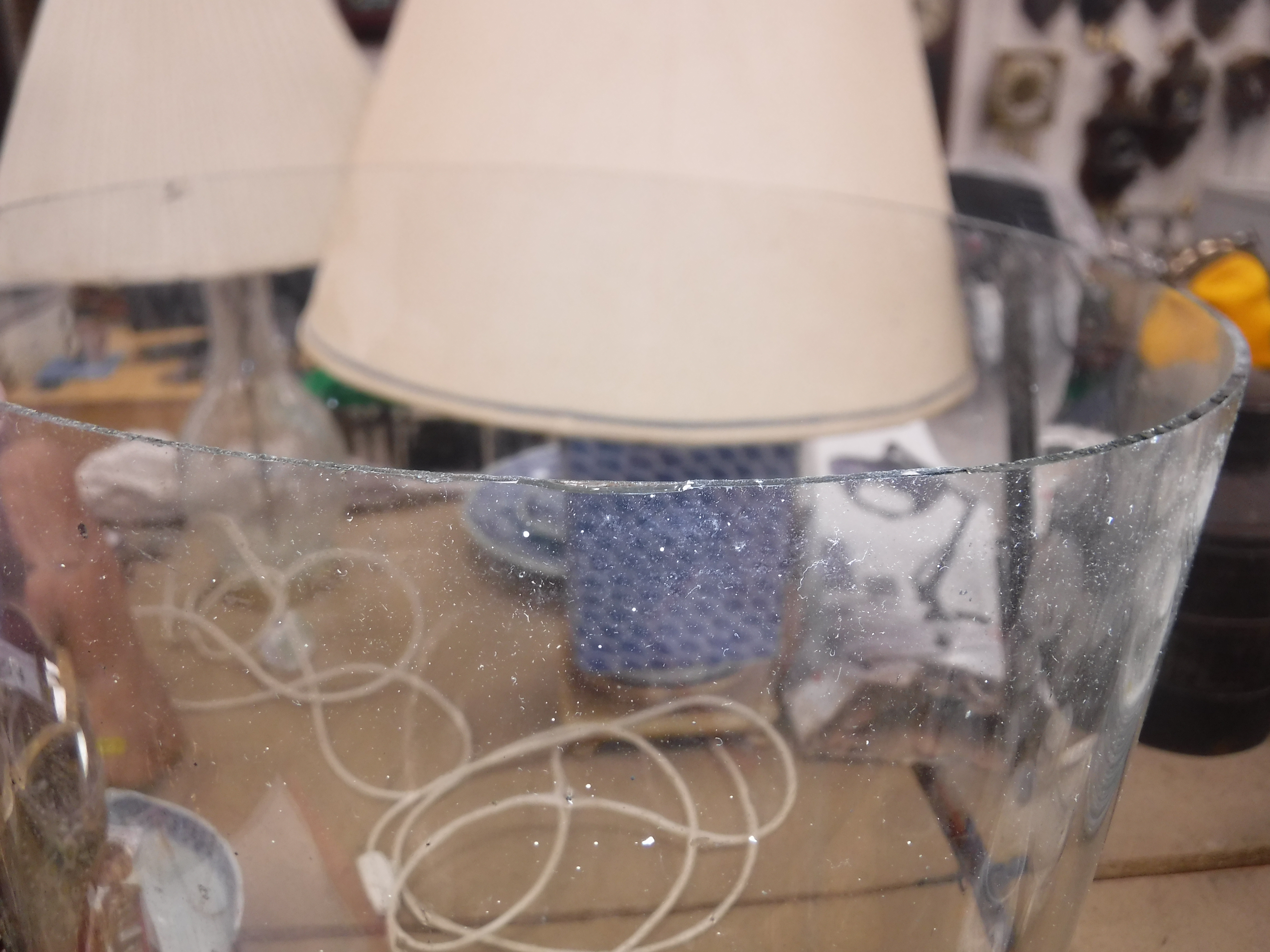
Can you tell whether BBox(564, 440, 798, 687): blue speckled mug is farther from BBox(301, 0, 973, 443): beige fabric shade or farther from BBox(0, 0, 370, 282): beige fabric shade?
BBox(0, 0, 370, 282): beige fabric shade

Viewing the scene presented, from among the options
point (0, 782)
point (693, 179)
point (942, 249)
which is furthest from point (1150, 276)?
point (0, 782)

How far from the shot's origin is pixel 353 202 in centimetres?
42

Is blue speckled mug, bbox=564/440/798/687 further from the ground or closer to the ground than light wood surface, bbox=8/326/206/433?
further from the ground

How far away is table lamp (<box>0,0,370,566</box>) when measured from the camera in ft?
1.76

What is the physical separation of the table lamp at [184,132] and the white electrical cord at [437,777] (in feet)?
1.05

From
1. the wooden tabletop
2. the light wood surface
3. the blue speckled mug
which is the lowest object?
the light wood surface

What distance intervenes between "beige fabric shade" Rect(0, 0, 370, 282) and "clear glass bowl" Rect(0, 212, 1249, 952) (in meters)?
0.36

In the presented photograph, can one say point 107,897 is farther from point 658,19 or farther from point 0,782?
point 658,19

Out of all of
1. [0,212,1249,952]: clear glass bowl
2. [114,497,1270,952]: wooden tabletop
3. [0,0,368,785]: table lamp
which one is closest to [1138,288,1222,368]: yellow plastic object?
[0,212,1249,952]: clear glass bowl

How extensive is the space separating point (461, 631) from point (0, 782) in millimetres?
149

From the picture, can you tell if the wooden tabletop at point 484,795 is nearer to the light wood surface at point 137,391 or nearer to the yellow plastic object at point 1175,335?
the yellow plastic object at point 1175,335

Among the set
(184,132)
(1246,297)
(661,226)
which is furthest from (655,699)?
(184,132)

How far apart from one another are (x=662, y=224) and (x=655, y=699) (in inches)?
7.2

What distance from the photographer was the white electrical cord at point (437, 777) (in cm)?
22
